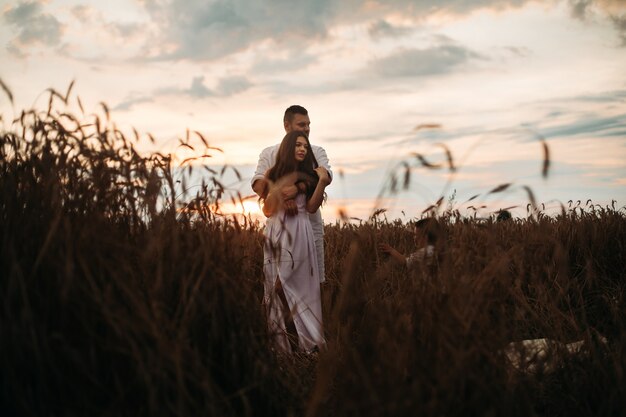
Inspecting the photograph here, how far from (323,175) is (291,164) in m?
0.38

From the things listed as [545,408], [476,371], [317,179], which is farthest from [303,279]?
[476,371]

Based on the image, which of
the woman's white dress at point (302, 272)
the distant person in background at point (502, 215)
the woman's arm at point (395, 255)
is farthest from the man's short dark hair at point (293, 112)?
the distant person in background at point (502, 215)

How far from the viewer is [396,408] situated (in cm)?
183

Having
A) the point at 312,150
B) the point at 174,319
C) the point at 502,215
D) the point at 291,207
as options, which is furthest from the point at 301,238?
the point at 502,215

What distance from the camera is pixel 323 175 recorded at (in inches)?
184

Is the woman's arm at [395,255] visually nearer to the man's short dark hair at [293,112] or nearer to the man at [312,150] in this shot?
the man at [312,150]

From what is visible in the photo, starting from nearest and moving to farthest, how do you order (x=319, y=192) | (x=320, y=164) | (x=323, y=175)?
(x=323, y=175)
(x=319, y=192)
(x=320, y=164)

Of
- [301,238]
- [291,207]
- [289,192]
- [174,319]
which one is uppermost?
[289,192]

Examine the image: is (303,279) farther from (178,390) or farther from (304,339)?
(178,390)

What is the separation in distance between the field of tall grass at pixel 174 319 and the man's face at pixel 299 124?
3080 millimetres

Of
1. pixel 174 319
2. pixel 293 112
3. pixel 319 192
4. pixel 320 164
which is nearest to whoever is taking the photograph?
pixel 174 319

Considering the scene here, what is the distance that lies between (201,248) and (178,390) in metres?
0.50

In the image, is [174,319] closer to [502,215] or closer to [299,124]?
[299,124]

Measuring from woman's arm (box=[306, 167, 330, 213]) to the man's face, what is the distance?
82 cm
